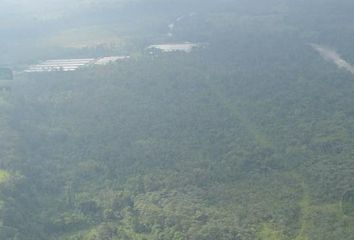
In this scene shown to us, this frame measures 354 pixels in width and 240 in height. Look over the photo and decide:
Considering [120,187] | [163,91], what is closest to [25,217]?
[120,187]

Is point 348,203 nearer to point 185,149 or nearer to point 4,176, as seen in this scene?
point 185,149

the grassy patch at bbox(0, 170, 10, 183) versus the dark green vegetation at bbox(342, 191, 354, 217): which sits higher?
the grassy patch at bbox(0, 170, 10, 183)

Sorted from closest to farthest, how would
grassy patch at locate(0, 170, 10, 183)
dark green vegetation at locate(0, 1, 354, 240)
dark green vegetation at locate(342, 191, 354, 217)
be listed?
1. dark green vegetation at locate(342, 191, 354, 217)
2. dark green vegetation at locate(0, 1, 354, 240)
3. grassy patch at locate(0, 170, 10, 183)

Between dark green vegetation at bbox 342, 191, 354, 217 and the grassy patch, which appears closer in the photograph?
dark green vegetation at bbox 342, 191, 354, 217

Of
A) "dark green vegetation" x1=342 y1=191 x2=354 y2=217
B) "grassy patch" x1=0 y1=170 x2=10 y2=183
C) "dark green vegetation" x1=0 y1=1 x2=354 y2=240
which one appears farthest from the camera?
"grassy patch" x1=0 y1=170 x2=10 y2=183

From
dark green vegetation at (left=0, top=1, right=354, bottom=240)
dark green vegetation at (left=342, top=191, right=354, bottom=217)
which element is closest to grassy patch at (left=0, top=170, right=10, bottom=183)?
dark green vegetation at (left=0, top=1, right=354, bottom=240)

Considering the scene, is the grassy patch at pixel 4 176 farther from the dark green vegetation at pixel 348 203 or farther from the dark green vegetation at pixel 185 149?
the dark green vegetation at pixel 348 203

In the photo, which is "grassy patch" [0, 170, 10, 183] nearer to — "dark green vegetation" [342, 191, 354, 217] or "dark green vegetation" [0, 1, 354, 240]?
"dark green vegetation" [0, 1, 354, 240]

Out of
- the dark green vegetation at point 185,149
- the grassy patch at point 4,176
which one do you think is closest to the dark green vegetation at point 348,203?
the dark green vegetation at point 185,149

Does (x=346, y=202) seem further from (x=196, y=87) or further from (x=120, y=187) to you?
(x=196, y=87)
